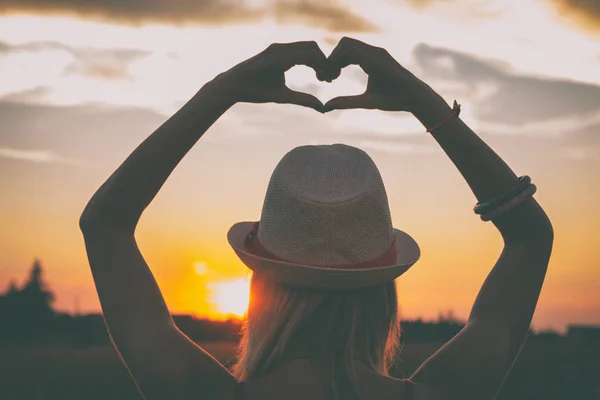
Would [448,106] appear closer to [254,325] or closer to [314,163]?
[314,163]

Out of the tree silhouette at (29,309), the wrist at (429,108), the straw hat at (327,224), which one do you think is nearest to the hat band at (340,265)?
the straw hat at (327,224)

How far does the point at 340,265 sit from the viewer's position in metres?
2.33

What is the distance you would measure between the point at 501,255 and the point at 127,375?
101ft

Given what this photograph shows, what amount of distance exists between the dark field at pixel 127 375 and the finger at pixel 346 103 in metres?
20.2

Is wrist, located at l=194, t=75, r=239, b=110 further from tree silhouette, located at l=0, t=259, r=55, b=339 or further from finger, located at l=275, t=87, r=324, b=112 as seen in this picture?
tree silhouette, located at l=0, t=259, r=55, b=339

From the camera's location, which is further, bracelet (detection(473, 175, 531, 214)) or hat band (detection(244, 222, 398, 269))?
bracelet (detection(473, 175, 531, 214))

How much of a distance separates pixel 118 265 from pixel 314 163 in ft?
2.37

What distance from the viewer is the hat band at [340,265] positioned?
233cm

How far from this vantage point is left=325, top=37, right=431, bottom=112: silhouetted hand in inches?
88.3

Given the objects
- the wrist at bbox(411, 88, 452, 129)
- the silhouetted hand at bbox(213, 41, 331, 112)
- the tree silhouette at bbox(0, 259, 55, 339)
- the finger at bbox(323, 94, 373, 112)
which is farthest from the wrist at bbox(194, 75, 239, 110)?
the tree silhouette at bbox(0, 259, 55, 339)

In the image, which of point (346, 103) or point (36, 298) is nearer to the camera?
point (346, 103)

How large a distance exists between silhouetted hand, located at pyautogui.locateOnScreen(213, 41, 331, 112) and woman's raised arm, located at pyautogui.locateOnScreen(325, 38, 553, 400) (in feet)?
0.33

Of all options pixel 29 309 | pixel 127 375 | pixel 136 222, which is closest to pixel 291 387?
pixel 136 222

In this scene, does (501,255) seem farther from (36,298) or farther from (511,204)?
(36,298)
